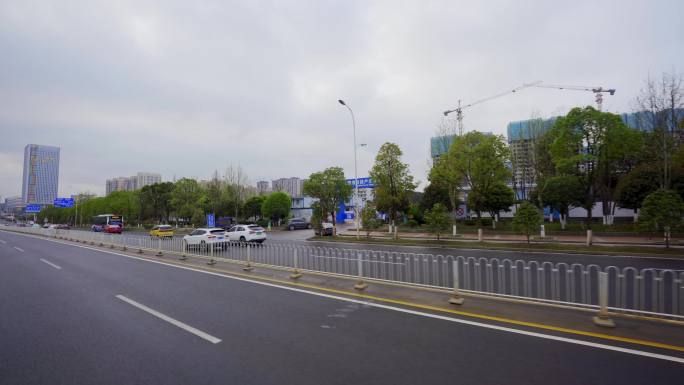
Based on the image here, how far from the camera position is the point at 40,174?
316ft

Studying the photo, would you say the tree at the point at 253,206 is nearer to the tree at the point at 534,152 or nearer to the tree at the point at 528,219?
the tree at the point at 534,152

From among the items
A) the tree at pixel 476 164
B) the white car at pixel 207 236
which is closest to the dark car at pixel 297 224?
the tree at pixel 476 164

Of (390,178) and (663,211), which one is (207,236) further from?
(663,211)

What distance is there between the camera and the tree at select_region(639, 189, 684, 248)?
1533cm

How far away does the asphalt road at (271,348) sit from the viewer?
3.92 meters

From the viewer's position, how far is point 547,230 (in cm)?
2700

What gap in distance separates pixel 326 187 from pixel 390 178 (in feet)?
25.6

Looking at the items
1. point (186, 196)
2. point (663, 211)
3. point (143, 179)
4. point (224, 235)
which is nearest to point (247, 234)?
point (224, 235)

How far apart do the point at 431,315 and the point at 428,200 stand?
33.3 metres

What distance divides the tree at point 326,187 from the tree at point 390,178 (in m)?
5.85

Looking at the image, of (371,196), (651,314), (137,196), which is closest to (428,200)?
(371,196)

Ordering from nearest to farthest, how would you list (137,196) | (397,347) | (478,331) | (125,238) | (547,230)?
(397,347), (478,331), (125,238), (547,230), (137,196)

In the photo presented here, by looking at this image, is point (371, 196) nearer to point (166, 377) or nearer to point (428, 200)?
point (428, 200)

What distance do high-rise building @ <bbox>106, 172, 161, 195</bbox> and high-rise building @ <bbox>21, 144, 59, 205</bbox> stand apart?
16.8m
